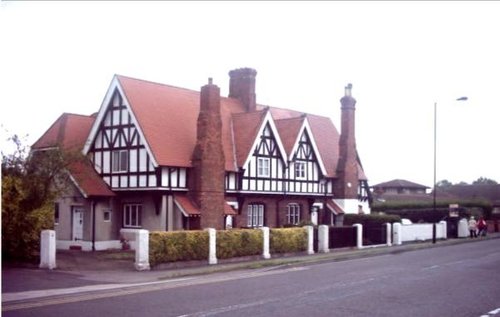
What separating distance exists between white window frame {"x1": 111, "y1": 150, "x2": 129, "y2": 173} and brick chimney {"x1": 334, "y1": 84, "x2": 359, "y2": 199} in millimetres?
17323

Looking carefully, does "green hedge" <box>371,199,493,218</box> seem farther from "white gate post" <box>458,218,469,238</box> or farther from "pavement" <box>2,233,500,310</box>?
"pavement" <box>2,233,500,310</box>

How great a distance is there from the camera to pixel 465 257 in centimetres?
2809

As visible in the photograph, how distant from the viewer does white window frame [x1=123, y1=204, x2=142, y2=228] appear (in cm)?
3438

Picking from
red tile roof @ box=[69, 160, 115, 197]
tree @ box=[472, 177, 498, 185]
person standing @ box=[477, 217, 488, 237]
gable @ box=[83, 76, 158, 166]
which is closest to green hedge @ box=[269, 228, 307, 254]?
gable @ box=[83, 76, 158, 166]

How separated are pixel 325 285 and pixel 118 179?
1957 cm

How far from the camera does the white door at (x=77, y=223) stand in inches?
1331

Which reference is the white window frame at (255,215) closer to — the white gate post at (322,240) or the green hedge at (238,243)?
the white gate post at (322,240)

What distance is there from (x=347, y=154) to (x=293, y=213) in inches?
263

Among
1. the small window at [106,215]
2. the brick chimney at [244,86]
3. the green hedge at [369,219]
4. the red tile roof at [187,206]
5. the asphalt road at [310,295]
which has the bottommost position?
the asphalt road at [310,295]

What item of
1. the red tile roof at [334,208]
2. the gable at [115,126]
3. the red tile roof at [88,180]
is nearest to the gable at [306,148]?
the red tile roof at [334,208]

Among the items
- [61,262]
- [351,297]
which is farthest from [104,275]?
[351,297]

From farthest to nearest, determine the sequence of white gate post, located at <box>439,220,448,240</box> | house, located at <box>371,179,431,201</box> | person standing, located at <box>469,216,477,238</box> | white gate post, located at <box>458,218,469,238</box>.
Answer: house, located at <box>371,179,431,201</box>
white gate post, located at <box>458,218,469,238</box>
white gate post, located at <box>439,220,448,240</box>
person standing, located at <box>469,216,477,238</box>

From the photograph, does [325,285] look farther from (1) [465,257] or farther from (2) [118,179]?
(2) [118,179]

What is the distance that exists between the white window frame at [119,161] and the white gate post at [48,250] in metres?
11.1
